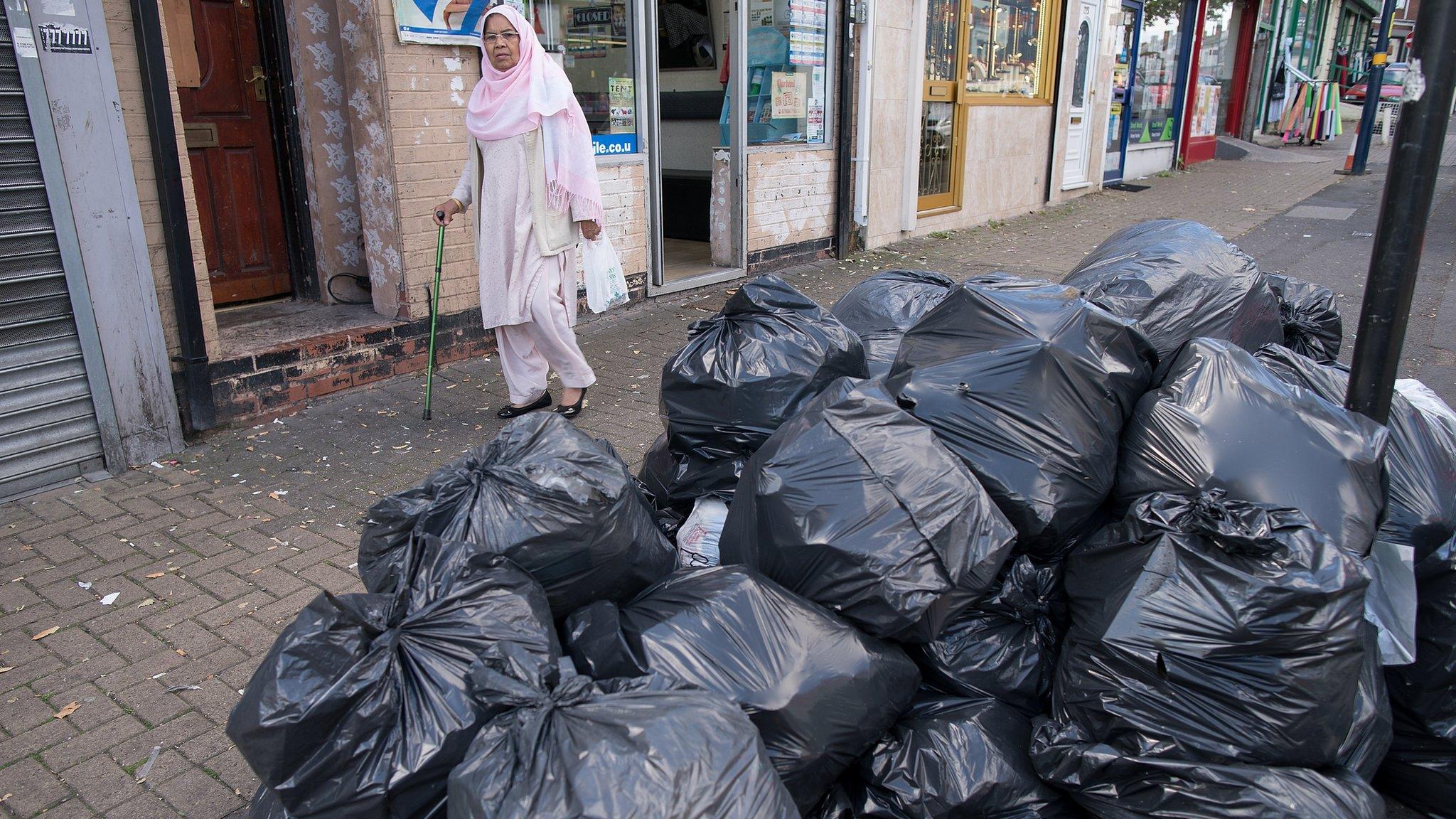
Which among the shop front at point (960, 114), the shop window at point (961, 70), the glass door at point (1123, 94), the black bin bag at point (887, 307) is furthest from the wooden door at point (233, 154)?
the glass door at point (1123, 94)

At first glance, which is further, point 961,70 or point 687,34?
point 961,70

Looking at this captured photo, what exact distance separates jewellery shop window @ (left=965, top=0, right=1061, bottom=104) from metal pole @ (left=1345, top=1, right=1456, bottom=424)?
8.69 m

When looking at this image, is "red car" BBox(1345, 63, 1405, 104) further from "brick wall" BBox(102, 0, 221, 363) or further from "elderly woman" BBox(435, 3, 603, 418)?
"brick wall" BBox(102, 0, 221, 363)

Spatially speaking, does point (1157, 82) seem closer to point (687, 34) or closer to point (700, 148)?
point (687, 34)

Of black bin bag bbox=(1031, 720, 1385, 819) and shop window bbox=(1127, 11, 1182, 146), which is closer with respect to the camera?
black bin bag bbox=(1031, 720, 1385, 819)

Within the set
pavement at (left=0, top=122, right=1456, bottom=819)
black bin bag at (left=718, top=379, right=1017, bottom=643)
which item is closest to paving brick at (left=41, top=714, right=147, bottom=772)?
pavement at (left=0, top=122, right=1456, bottom=819)

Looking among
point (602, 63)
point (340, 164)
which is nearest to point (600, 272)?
point (340, 164)

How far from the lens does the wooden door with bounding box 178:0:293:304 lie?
509 centimetres

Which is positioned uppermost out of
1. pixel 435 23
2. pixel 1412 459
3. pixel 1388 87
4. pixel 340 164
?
pixel 435 23

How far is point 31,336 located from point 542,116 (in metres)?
2.27

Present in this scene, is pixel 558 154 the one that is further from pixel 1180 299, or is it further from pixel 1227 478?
pixel 1227 478

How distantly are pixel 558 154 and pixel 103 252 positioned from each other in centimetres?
194

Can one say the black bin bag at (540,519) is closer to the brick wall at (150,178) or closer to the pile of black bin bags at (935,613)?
the pile of black bin bags at (935,613)

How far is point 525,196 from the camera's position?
4543 millimetres
